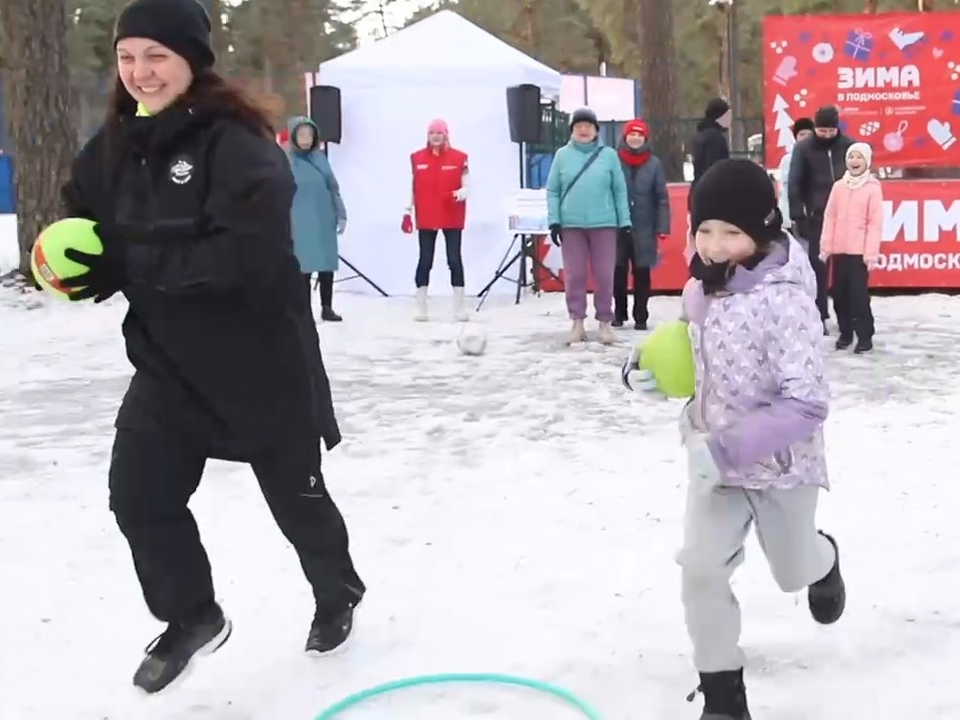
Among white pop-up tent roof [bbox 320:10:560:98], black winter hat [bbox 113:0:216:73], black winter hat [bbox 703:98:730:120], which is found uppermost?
white pop-up tent roof [bbox 320:10:560:98]

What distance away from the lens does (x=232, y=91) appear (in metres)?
3.23

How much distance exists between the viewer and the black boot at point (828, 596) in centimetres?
335

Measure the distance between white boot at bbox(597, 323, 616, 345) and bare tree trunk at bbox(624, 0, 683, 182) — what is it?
341 inches

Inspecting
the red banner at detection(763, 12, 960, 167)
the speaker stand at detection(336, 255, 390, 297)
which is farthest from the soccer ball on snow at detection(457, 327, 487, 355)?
the red banner at detection(763, 12, 960, 167)

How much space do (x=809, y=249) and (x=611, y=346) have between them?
165 cm

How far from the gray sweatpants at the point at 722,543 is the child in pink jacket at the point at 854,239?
6.04 m

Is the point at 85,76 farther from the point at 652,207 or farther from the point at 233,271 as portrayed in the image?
the point at 233,271

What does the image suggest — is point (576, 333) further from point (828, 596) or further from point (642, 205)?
point (828, 596)

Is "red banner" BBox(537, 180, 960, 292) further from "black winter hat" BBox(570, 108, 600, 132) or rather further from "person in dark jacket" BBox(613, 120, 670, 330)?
"black winter hat" BBox(570, 108, 600, 132)

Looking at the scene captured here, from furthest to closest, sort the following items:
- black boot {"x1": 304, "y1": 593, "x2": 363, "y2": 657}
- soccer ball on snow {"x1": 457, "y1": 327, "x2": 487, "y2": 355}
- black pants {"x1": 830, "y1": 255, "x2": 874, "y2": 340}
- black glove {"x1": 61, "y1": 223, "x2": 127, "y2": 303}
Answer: soccer ball on snow {"x1": 457, "y1": 327, "x2": 487, "y2": 355} < black pants {"x1": 830, "y1": 255, "x2": 874, "y2": 340} < black boot {"x1": 304, "y1": 593, "x2": 363, "y2": 657} < black glove {"x1": 61, "y1": 223, "x2": 127, "y2": 303}

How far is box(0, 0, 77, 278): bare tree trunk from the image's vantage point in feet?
41.7

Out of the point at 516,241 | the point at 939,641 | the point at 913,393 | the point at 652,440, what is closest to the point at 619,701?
the point at 939,641

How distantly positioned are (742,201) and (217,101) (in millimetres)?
1308

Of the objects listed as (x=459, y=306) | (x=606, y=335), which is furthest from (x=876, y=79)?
(x=606, y=335)
